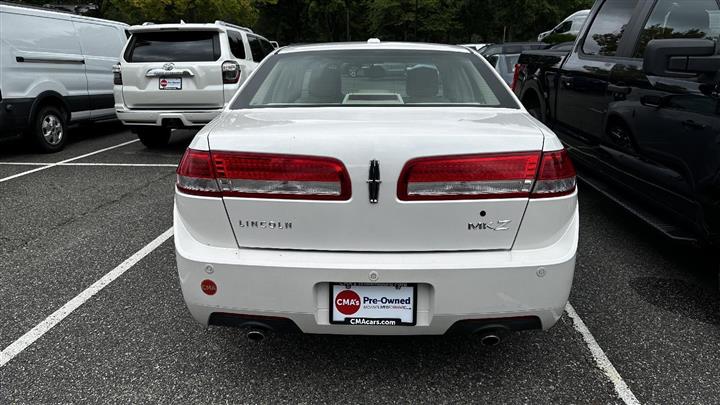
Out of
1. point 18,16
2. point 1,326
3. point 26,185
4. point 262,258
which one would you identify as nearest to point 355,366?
point 262,258

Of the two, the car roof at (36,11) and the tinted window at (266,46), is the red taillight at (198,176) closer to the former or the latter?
the car roof at (36,11)

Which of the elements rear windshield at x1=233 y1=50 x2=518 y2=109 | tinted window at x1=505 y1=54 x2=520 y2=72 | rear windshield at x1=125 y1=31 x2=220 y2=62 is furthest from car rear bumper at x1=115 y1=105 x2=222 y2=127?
tinted window at x1=505 y1=54 x2=520 y2=72

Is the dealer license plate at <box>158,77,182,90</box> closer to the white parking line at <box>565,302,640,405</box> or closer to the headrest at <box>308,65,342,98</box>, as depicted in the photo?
the headrest at <box>308,65,342,98</box>

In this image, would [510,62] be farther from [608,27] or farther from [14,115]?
[14,115]

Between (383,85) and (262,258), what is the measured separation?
1499 millimetres

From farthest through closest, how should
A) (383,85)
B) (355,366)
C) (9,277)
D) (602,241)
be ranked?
(602,241) → (9,277) → (383,85) → (355,366)

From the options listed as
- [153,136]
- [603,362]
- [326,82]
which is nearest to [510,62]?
[153,136]

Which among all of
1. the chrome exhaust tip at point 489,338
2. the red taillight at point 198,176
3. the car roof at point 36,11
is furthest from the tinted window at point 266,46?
the chrome exhaust tip at point 489,338

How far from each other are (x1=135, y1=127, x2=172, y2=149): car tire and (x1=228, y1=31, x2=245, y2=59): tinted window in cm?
178

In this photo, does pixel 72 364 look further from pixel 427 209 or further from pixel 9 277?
pixel 427 209

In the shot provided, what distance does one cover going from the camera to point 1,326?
10.1ft

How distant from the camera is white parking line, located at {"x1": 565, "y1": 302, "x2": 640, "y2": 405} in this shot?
7.98 feet

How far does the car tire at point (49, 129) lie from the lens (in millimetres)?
7871

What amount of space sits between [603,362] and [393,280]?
129 centimetres
